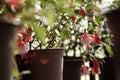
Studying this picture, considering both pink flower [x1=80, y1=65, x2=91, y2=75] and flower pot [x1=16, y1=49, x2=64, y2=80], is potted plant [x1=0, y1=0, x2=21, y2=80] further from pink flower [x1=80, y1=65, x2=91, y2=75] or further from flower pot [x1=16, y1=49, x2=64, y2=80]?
pink flower [x1=80, y1=65, x2=91, y2=75]

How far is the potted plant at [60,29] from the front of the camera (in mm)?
741

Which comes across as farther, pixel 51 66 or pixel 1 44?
pixel 51 66

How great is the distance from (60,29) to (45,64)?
0.23 meters

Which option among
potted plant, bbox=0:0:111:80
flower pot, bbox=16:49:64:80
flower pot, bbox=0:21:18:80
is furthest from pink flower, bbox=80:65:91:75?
flower pot, bbox=0:21:18:80

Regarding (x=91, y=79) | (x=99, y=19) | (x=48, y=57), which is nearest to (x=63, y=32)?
(x=48, y=57)

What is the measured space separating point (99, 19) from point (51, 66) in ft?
1.22

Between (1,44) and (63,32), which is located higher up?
(63,32)

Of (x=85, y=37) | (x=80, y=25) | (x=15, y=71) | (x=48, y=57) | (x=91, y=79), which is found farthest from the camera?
(x=91, y=79)

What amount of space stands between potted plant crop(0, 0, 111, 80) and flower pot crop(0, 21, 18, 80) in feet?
0.10

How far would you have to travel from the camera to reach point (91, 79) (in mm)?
1939

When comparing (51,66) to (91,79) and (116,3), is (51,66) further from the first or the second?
(91,79)

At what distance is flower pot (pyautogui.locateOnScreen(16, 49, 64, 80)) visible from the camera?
104 centimetres

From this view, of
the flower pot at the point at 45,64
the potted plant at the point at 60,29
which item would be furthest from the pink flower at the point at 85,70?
the flower pot at the point at 45,64

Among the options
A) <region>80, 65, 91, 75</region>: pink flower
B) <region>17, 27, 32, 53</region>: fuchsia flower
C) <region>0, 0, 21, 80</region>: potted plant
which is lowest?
<region>80, 65, 91, 75</region>: pink flower
